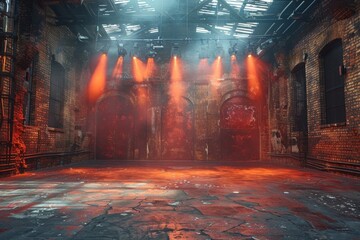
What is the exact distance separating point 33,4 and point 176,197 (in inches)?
281

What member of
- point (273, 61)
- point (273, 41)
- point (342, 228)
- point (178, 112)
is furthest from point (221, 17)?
point (342, 228)

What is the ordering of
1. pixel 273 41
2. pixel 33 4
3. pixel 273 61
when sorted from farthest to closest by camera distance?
pixel 273 61 → pixel 273 41 → pixel 33 4

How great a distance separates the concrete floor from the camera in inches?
101

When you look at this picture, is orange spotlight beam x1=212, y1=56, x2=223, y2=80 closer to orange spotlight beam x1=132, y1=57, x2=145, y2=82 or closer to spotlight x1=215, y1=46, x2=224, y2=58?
spotlight x1=215, y1=46, x2=224, y2=58

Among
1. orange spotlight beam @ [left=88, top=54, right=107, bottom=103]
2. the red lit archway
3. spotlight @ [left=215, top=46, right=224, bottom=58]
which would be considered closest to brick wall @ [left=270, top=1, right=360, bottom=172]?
the red lit archway

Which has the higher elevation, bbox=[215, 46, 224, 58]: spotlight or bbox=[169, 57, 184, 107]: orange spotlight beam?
bbox=[215, 46, 224, 58]: spotlight

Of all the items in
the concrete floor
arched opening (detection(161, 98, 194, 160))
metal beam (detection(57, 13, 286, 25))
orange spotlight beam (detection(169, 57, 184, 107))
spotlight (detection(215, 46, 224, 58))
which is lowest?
the concrete floor

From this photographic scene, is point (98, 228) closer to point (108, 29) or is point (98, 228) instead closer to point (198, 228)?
point (198, 228)

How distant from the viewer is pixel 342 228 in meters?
2.71

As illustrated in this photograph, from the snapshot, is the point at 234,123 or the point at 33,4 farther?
the point at 234,123

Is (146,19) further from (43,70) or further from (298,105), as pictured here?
(298,105)

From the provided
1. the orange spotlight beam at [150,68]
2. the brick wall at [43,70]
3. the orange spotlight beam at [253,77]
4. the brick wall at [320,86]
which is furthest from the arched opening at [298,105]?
the brick wall at [43,70]

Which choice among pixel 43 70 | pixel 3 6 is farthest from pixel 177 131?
pixel 3 6

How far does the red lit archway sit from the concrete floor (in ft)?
22.9
